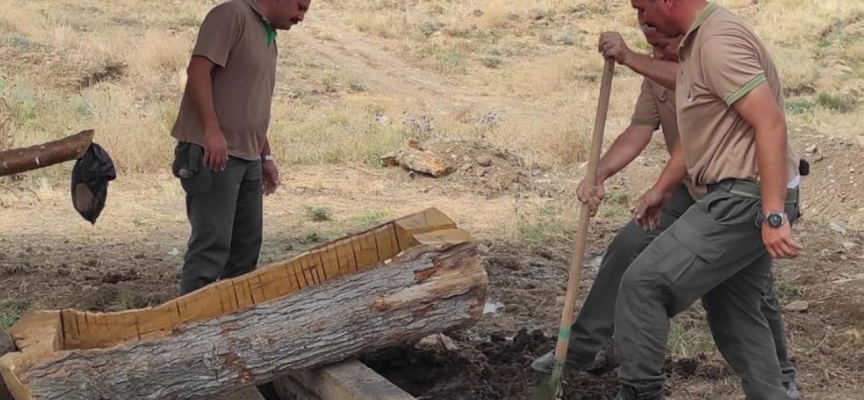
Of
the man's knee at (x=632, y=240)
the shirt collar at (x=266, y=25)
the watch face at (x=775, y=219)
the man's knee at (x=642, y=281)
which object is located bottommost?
the man's knee at (x=632, y=240)

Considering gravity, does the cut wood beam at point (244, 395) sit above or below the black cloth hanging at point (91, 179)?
below

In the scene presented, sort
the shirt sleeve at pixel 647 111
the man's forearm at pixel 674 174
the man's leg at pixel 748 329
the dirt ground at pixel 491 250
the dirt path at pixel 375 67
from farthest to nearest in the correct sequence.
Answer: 1. the dirt path at pixel 375 67
2. the dirt ground at pixel 491 250
3. the shirt sleeve at pixel 647 111
4. the man's forearm at pixel 674 174
5. the man's leg at pixel 748 329

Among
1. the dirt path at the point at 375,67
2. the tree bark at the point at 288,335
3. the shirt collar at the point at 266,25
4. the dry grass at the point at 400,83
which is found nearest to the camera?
the tree bark at the point at 288,335

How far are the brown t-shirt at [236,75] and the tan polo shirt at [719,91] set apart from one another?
1.83 meters

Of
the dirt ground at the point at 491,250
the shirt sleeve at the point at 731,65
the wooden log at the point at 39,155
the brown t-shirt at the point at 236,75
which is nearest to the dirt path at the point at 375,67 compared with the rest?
the dirt ground at the point at 491,250

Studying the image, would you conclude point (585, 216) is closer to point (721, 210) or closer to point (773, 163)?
point (721, 210)

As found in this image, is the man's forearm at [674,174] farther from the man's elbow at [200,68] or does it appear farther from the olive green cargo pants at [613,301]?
the man's elbow at [200,68]

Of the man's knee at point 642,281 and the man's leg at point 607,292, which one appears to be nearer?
the man's knee at point 642,281

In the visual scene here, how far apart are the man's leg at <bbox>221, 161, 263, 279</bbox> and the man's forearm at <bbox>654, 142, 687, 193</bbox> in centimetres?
181

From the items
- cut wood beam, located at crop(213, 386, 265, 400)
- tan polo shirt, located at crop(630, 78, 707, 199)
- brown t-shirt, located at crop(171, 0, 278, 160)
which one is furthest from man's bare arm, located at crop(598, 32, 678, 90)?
cut wood beam, located at crop(213, 386, 265, 400)

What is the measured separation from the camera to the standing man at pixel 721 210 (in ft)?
10.4

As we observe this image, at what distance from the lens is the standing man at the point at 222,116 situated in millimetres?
4219

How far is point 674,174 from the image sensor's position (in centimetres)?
386

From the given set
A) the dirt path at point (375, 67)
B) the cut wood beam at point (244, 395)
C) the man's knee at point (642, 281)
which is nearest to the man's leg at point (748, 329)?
the man's knee at point (642, 281)
